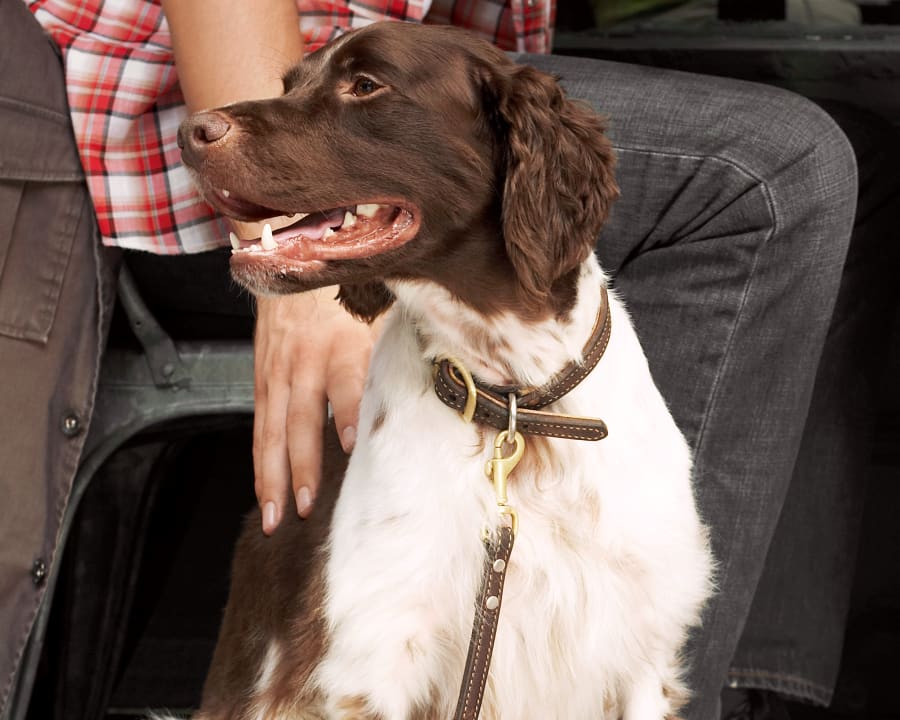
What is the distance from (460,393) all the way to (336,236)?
292 mm

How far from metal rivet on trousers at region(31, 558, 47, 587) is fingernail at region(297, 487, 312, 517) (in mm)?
523

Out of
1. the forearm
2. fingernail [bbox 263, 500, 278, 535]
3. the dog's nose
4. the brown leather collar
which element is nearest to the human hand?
fingernail [bbox 263, 500, 278, 535]

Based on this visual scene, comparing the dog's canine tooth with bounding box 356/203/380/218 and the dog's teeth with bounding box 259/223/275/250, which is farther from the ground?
the dog's teeth with bounding box 259/223/275/250

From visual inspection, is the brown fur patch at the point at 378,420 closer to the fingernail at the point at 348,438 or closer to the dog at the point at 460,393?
the dog at the point at 460,393

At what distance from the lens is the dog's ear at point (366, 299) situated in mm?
1972

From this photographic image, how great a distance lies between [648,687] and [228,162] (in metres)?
1.04

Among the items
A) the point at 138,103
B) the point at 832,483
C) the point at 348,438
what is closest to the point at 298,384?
the point at 348,438

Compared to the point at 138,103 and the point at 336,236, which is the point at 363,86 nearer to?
the point at 336,236

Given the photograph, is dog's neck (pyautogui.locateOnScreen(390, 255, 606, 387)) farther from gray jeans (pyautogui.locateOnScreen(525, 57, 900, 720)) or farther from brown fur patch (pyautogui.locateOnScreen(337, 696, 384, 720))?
brown fur patch (pyautogui.locateOnScreen(337, 696, 384, 720))

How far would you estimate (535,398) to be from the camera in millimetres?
1847

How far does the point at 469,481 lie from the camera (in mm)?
1841

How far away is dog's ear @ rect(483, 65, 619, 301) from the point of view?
5.74 ft

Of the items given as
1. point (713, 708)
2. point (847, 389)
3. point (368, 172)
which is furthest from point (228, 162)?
point (847, 389)

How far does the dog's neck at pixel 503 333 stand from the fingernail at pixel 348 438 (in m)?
0.24
